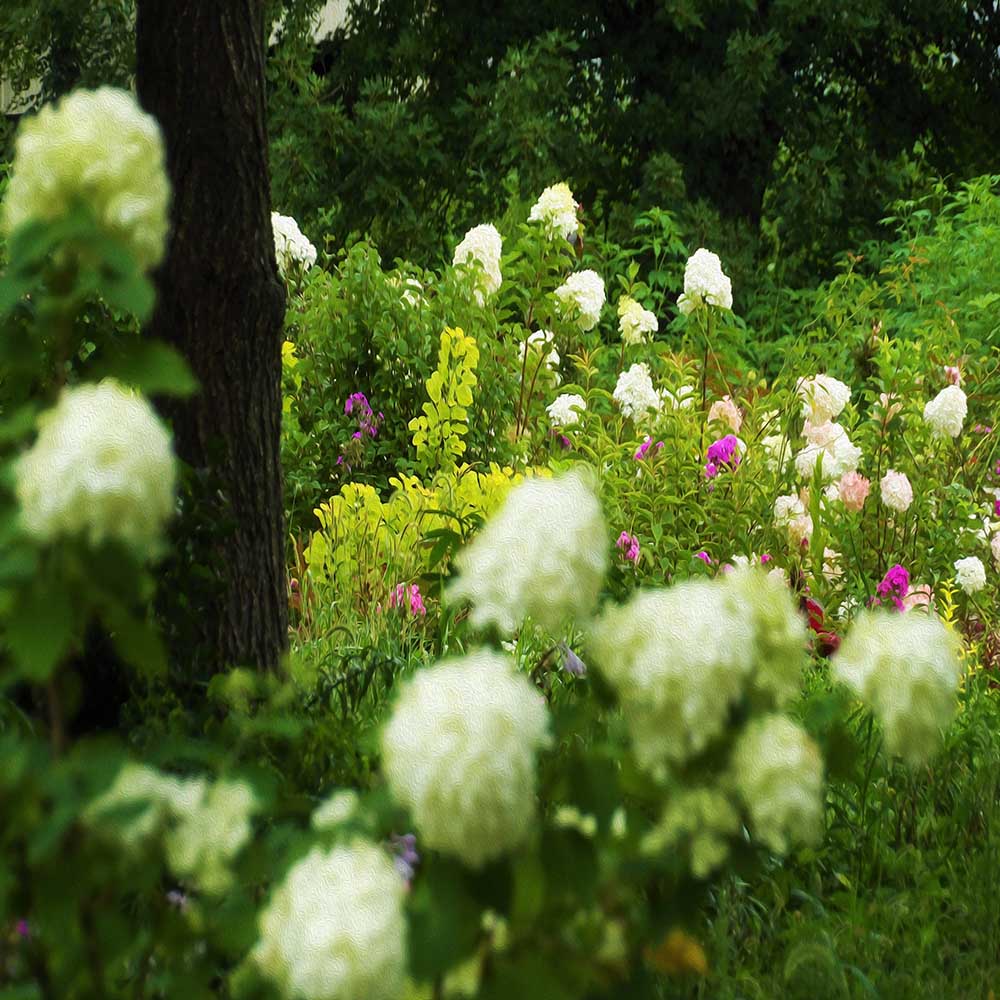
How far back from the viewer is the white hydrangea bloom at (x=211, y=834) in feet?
4.66

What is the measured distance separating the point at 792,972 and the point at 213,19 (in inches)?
86.2

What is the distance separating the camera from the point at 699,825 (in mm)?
1442

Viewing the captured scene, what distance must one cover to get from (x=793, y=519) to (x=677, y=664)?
3397mm

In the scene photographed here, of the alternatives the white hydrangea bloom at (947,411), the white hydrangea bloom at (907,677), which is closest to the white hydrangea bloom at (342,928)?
the white hydrangea bloom at (907,677)

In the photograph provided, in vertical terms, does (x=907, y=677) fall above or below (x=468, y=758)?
below

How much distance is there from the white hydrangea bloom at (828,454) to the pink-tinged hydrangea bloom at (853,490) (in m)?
0.05

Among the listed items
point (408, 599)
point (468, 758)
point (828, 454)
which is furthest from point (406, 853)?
point (828, 454)

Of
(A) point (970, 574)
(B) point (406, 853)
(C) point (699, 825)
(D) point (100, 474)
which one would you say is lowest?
(A) point (970, 574)

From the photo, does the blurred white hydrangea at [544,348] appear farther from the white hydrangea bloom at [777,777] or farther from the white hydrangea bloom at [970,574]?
the white hydrangea bloom at [777,777]

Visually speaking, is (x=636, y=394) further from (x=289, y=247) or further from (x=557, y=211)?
(x=289, y=247)

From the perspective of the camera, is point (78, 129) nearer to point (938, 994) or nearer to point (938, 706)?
point (938, 706)

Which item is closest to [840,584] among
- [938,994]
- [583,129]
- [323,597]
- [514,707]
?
[323,597]

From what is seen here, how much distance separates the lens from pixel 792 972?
2.44 metres

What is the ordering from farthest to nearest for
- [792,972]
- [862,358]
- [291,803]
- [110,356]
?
[862,358] → [792,972] → [291,803] → [110,356]
